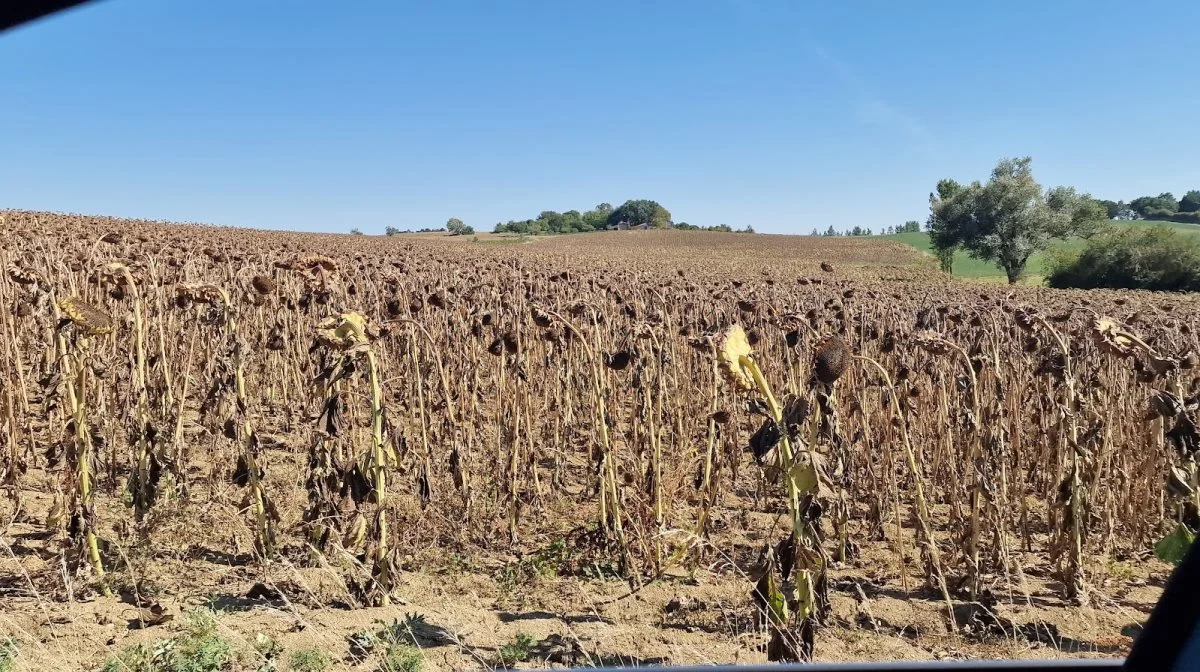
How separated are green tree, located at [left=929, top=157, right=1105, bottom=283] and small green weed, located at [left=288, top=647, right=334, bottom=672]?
57198 millimetres

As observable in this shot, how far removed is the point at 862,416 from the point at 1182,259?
157 feet

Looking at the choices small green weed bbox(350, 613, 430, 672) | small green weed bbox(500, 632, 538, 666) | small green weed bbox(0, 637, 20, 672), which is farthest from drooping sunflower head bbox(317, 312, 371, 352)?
small green weed bbox(0, 637, 20, 672)

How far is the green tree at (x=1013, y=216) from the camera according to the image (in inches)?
2066

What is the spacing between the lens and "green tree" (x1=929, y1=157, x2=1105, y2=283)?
52469 millimetres

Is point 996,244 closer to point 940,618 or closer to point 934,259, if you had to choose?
point 934,259

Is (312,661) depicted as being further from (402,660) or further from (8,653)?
(8,653)

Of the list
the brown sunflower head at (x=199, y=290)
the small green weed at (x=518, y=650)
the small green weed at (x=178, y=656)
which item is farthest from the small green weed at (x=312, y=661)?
the brown sunflower head at (x=199, y=290)

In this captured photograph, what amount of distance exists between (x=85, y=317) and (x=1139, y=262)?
2080 inches

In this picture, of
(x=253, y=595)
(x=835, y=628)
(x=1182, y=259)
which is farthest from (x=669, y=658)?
(x=1182, y=259)

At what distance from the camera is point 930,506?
221 inches

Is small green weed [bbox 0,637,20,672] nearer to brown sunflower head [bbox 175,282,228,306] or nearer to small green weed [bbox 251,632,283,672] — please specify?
small green weed [bbox 251,632,283,672]

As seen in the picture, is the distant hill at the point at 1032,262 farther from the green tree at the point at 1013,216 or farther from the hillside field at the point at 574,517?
the hillside field at the point at 574,517

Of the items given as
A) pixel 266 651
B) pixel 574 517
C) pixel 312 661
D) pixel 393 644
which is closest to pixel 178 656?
pixel 266 651

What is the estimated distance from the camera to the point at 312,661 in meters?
3.09
